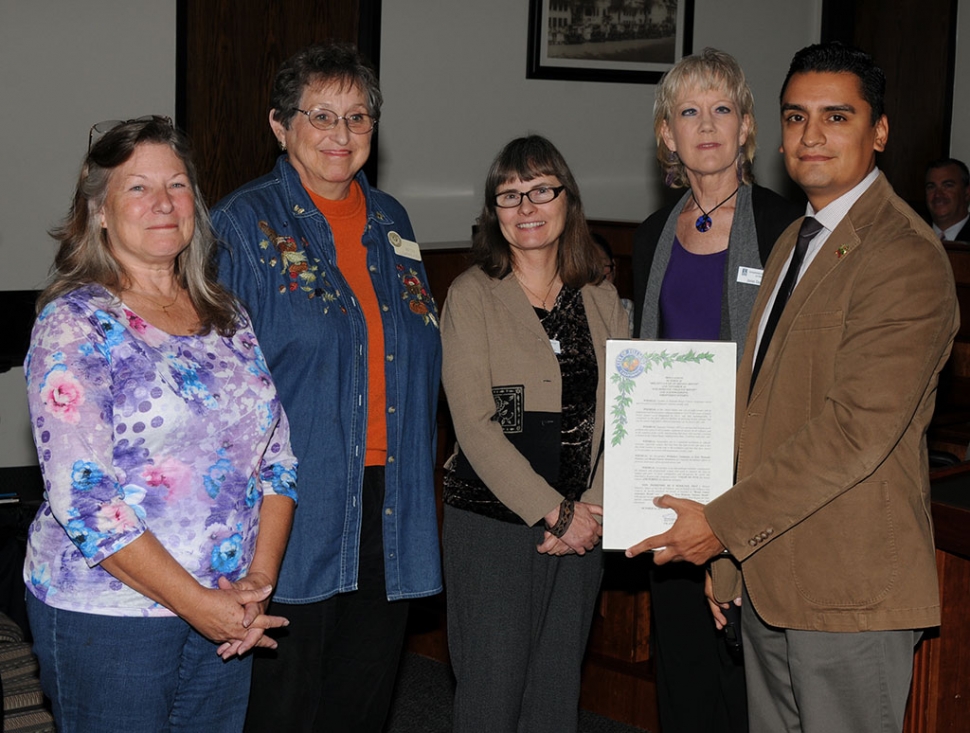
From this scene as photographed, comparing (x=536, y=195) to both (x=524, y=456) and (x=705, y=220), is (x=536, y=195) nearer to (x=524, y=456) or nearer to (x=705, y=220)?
(x=705, y=220)

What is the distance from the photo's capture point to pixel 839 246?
212cm

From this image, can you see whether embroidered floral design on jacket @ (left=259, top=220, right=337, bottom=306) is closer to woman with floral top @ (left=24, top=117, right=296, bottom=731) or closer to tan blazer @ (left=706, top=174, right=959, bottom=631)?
woman with floral top @ (left=24, top=117, right=296, bottom=731)

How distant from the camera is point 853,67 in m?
2.18

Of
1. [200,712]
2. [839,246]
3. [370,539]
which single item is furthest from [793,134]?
[200,712]

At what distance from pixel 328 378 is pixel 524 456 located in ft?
1.68

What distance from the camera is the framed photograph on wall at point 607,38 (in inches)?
288

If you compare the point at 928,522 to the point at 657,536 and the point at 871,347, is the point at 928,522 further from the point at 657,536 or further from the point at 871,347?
the point at 657,536

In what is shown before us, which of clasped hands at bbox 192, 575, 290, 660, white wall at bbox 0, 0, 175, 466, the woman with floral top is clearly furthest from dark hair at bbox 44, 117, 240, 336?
white wall at bbox 0, 0, 175, 466

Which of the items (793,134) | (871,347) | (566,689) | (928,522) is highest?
(793,134)

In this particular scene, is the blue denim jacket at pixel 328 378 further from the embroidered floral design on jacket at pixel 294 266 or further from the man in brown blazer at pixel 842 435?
the man in brown blazer at pixel 842 435

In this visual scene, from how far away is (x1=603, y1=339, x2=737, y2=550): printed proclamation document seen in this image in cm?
239

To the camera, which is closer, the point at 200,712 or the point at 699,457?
the point at 200,712

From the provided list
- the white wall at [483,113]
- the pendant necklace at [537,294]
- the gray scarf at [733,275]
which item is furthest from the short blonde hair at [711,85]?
the white wall at [483,113]

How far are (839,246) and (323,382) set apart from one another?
1.11 meters
